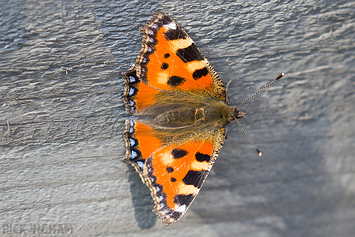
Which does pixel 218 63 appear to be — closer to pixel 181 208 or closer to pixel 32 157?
pixel 181 208

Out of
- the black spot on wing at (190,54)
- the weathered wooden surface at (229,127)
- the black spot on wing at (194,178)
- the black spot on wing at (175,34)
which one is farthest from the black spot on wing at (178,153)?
the black spot on wing at (175,34)

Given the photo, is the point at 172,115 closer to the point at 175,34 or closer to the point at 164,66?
the point at 164,66

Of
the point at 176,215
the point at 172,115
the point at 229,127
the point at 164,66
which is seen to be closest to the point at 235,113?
the point at 229,127

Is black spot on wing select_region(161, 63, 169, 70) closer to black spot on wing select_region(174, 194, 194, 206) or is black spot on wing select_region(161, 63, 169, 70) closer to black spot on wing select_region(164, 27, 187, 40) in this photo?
black spot on wing select_region(164, 27, 187, 40)

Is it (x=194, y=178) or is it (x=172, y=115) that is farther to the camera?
(x=172, y=115)

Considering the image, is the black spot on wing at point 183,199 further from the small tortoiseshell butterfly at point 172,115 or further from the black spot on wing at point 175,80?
the black spot on wing at point 175,80

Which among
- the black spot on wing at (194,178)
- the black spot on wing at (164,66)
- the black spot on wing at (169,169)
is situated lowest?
the black spot on wing at (194,178)

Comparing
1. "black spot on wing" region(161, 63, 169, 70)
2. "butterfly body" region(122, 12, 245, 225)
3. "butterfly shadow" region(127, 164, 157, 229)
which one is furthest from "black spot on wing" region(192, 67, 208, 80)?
"butterfly shadow" region(127, 164, 157, 229)
